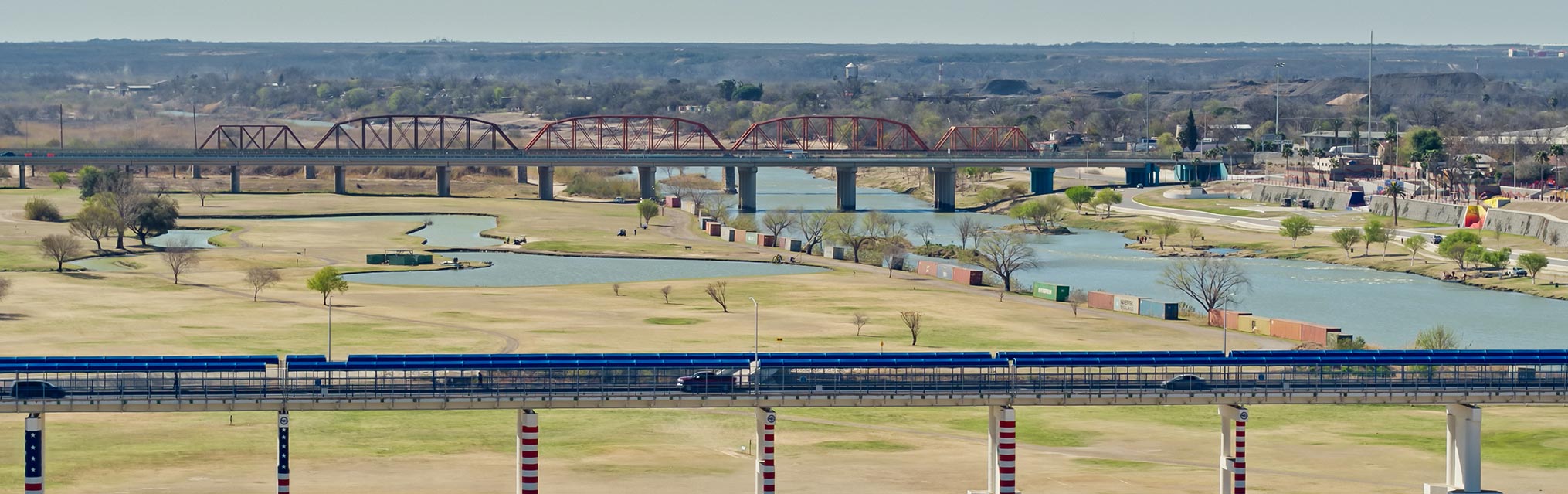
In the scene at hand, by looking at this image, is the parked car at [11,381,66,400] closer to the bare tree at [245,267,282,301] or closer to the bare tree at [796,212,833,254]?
the bare tree at [245,267,282,301]

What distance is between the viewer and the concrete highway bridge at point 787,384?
66.5m

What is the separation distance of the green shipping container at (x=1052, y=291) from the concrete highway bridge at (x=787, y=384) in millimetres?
68755

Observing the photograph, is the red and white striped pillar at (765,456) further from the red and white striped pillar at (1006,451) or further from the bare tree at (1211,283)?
the bare tree at (1211,283)

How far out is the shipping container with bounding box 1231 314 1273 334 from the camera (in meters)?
121

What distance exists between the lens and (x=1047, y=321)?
12712 cm

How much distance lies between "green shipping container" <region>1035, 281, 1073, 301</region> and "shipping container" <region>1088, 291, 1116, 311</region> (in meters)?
3.13

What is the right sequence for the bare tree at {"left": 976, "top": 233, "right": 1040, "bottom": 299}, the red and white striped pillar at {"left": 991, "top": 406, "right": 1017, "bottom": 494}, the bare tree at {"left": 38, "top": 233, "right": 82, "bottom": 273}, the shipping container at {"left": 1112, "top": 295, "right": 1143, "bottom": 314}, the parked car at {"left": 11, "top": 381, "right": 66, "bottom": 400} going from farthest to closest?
the bare tree at {"left": 38, "top": 233, "right": 82, "bottom": 273}
the bare tree at {"left": 976, "top": 233, "right": 1040, "bottom": 299}
the shipping container at {"left": 1112, "top": 295, "right": 1143, "bottom": 314}
the red and white striped pillar at {"left": 991, "top": 406, "right": 1017, "bottom": 494}
the parked car at {"left": 11, "top": 381, "right": 66, "bottom": 400}

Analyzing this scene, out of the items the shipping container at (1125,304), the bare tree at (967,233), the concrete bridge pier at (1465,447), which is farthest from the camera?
the bare tree at (967,233)

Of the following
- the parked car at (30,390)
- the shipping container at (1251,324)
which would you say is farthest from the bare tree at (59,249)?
the parked car at (30,390)

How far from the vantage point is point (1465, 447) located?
70.2 m

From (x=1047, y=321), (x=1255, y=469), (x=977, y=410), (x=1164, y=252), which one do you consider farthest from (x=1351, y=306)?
(x=1255, y=469)

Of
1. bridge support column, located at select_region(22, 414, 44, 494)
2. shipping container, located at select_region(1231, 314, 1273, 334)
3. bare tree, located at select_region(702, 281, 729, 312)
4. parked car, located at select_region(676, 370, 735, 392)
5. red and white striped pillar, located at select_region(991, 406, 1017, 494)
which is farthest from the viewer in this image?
bare tree, located at select_region(702, 281, 729, 312)

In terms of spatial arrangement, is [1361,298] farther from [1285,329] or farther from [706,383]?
[706,383]

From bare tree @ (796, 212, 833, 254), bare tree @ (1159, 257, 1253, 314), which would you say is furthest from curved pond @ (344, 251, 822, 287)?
bare tree @ (1159, 257, 1253, 314)
